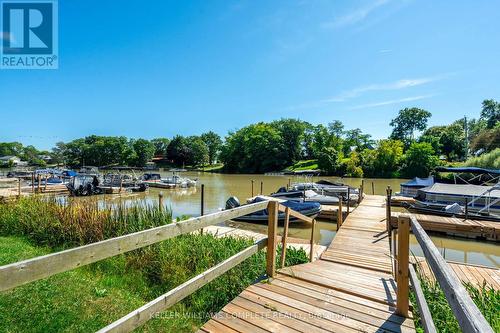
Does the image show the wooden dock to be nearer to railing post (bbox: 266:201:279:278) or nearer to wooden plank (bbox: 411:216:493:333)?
railing post (bbox: 266:201:279:278)

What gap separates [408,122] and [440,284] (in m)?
72.3

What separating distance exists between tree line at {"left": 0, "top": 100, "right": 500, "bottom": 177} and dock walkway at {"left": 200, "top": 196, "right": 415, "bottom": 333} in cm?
4114

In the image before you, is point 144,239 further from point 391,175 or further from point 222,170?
point 222,170

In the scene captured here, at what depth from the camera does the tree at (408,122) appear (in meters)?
61.6

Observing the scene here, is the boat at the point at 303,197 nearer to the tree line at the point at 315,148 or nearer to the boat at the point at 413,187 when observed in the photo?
the boat at the point at 413,187

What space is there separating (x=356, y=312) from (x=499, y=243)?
34.5 ft

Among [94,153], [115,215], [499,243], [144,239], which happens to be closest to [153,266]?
[115,215]

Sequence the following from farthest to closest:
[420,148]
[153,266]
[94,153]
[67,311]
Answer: [94,153], [420,148], [153,266], [67,311]

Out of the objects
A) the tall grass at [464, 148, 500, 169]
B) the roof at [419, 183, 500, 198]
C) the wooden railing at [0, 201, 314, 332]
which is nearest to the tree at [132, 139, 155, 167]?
the tall grass at [464, 148, 500, 169]

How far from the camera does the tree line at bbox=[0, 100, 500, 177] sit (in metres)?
40.8

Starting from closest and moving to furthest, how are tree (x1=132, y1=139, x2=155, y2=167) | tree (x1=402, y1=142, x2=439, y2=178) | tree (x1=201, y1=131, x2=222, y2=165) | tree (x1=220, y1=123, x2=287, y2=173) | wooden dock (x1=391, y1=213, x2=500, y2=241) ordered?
wooden dock (x1=391, y1=213, x2=500, y2=241) → tree (x1=402, y1=142, x2=439, y2=178) → tree (x1=220, y1=123, x2=287, y2=173) → tree (x1=132, y1=139, x2=155, y2=167) → tree (x1=201, y1=131, x2=222, y2=165)

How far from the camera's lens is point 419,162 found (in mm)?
38594

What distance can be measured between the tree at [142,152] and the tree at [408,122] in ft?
217

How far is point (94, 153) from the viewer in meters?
76.8
